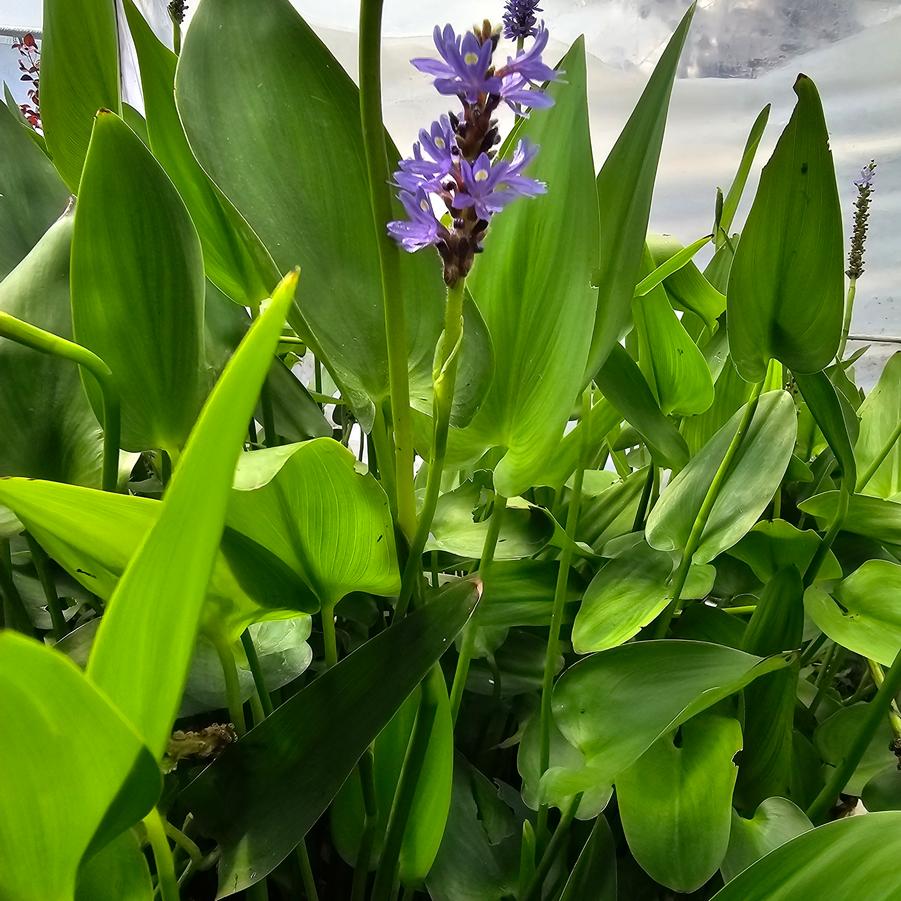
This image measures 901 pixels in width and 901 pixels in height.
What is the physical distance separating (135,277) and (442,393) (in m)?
0.10

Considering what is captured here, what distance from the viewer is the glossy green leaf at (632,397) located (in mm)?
271

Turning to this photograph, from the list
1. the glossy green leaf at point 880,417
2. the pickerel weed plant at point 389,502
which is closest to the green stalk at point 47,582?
the pickerel weed plant at point 389,502

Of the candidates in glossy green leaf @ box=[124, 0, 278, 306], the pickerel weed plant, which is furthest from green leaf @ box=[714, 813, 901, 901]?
glossy green leaf @ box=[124, 0, 278, 306]

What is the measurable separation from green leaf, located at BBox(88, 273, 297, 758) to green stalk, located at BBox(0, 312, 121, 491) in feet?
0.28

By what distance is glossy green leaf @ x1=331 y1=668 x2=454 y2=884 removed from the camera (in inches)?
8.4

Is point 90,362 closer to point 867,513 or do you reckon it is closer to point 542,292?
point 542,292

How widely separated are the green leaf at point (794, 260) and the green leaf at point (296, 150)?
109mm

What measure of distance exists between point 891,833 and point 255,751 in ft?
0.49

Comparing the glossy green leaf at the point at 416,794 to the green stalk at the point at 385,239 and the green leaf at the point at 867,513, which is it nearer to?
the green stalk at the point at 385,239

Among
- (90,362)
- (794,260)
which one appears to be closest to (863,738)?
(794,260)

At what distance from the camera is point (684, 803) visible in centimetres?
24

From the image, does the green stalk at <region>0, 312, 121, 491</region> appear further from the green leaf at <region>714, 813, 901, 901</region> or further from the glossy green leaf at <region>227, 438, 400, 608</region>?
the green leaf at <region>714, 813, 901, 901</region>

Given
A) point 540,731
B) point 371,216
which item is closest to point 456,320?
point 371,216

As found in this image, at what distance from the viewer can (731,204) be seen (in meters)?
0.39
